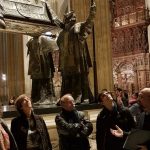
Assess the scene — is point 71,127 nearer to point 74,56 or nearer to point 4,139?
point 4,139

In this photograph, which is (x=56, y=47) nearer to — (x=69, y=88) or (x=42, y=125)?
(x=69, y=88)

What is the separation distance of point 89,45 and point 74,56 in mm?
2497

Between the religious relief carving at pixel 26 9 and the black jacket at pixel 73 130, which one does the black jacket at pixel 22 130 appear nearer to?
the black jacket at pixel 73 130

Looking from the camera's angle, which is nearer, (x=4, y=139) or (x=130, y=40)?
(x=4, y=139)

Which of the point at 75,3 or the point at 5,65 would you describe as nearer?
the point at 75,3

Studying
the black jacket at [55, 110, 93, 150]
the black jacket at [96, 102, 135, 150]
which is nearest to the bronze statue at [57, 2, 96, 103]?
the black jacket at [55, 110, 93, 150]

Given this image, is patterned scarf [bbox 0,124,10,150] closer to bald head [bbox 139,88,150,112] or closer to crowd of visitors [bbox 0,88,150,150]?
crowd of visitors [bbox 0,88,150,150]

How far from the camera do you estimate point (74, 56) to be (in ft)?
24.3

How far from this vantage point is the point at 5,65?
590 inches

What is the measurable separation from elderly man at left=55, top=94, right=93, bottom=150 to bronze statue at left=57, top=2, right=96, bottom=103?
8.86ft

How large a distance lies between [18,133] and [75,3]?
6.30 m

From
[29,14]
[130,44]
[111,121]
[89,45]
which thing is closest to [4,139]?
[111,121]

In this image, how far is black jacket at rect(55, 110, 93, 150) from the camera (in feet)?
14.8

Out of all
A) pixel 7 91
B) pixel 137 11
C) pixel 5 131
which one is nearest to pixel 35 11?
pixel 5 131
